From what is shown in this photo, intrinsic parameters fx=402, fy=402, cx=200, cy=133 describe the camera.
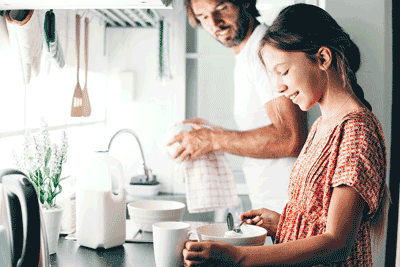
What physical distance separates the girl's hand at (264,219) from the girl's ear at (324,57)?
0.40 meters

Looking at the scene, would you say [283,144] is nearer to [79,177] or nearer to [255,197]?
[255,197]

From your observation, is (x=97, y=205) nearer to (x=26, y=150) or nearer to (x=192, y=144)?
(x=26, y=150)

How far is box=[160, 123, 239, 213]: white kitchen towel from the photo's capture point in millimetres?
1335

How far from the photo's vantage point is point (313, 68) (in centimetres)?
78

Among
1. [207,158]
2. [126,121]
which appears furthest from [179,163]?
[126,121]

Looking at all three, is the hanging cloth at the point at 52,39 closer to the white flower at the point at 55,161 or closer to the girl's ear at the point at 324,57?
the white flower at the point at 55,161

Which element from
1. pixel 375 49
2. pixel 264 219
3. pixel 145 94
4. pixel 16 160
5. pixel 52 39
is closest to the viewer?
pixel 16 160

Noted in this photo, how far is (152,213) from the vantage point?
3.56 ft

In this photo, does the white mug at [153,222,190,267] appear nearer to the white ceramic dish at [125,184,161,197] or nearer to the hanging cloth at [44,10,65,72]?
the hanging cloth at [44,10,65,72]

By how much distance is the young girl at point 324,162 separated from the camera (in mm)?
654

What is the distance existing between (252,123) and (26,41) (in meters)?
0.86

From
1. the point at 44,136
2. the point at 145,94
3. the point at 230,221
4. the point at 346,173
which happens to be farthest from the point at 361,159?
the point at 145,94

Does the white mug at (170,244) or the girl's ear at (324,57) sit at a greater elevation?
the girl's ear at (324,57)

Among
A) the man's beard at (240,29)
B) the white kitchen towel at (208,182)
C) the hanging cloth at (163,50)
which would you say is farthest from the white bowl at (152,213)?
the hanging cloth at (163,50)
